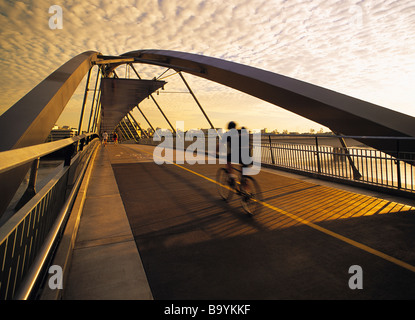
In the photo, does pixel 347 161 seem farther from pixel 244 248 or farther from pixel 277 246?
pixel 244 248

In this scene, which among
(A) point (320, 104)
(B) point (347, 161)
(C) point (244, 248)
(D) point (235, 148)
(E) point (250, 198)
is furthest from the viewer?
(A) point (320, 104)

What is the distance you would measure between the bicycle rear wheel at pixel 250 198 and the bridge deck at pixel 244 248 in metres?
0.21

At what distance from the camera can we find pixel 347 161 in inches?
340

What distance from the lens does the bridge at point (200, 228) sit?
8.76 feet

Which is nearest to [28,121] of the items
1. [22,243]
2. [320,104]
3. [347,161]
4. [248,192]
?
[22,243]

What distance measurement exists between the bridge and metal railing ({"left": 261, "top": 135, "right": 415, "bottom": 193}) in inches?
2.8

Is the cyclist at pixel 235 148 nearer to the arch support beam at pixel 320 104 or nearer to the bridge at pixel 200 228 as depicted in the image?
the bridge at pixel 200 228

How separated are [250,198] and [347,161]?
510cm

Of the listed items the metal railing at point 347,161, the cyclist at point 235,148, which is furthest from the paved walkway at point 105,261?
the metal railing at point 347,161

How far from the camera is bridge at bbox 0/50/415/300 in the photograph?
2670 mm

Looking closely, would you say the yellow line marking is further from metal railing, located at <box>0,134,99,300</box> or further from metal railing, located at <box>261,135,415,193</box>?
metal railing, located at <box>0,134,99,300</box>

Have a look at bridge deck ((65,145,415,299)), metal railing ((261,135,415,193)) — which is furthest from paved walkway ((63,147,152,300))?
metal railing ((261,135,415,193))
